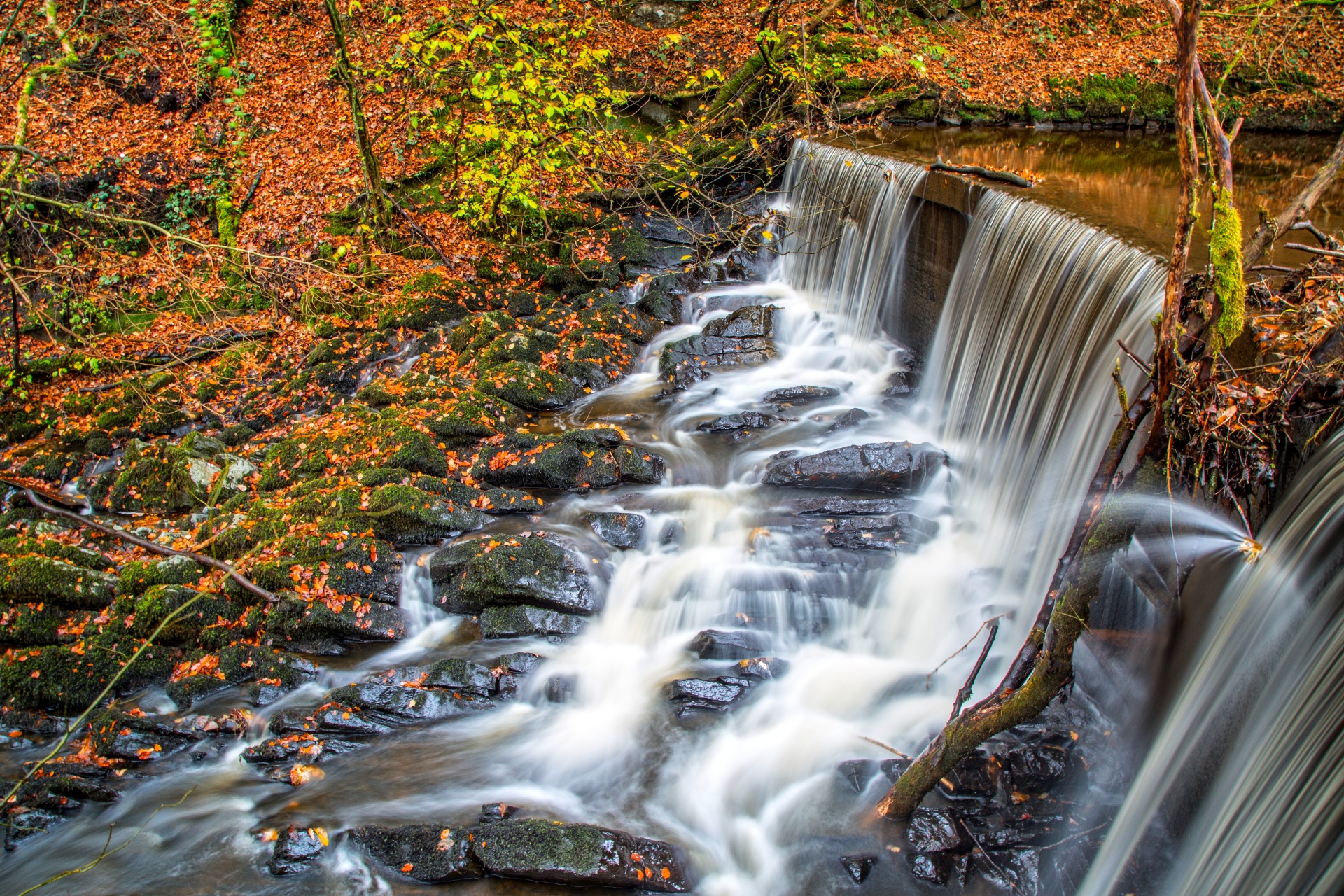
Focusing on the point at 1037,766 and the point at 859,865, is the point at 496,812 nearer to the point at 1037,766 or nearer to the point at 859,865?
the point at 859,865

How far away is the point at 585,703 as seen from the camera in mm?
6047

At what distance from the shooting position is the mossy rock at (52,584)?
6199mm

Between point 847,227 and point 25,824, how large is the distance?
35.9 feet

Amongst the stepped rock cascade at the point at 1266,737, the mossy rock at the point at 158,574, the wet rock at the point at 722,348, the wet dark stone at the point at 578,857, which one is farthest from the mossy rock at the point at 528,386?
the stepped rock cascade at the point at 1266,737

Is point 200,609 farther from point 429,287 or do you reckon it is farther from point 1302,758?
point 1302,758

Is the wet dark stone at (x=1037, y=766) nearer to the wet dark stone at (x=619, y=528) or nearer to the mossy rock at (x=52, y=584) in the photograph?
the wet dark stone at (x=619, y=528)

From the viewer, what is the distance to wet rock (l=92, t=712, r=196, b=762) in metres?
5.30

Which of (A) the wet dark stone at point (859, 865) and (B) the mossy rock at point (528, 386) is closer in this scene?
(A) the wet dark stone at point (859, 865)

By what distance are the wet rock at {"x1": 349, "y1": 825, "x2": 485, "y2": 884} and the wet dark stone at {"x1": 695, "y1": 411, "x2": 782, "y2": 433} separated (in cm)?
543

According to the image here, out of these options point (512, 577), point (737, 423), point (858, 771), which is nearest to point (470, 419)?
point (512, 577)

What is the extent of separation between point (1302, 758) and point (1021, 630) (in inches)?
110

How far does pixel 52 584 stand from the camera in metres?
6.26

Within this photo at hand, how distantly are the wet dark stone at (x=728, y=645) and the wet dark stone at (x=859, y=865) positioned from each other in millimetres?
1901

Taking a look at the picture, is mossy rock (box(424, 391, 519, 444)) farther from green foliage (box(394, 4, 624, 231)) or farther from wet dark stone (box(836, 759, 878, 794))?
wet dark stone (box(836, 759, 878, 794))
